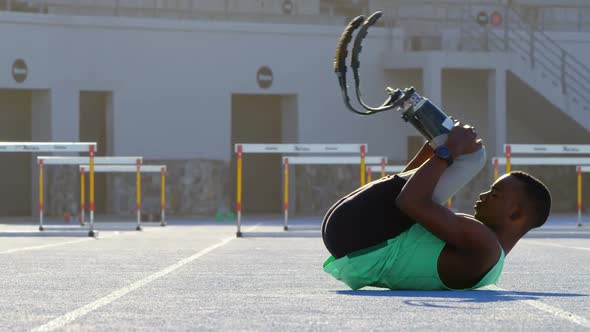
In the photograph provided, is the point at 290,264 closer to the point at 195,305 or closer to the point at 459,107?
the point at 195,305

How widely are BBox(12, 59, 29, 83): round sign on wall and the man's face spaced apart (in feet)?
87.4

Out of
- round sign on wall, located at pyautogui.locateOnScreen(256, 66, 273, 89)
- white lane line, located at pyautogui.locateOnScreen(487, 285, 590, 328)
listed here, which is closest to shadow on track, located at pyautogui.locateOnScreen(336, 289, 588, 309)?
white lane line, located at pyautogui.locateOnScreen(487, 285, 590, 328)

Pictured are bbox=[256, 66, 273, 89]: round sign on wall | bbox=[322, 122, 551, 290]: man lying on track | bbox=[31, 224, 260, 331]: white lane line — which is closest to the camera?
bbox=[31, 224, 260, 331]: white lane line

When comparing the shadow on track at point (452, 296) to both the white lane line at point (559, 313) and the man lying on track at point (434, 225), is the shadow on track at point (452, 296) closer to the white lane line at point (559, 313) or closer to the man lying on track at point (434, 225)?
the man lying on track at point (434, 225)

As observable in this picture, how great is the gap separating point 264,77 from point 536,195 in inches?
1132

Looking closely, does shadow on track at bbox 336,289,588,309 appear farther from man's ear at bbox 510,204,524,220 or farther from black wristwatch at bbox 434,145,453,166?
black wristwatch at bbox 434,145,453,166

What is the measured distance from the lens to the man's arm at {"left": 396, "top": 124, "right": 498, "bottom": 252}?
9.09 metres

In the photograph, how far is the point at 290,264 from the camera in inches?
525

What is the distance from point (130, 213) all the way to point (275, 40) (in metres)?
5.17

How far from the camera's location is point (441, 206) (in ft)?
30.1

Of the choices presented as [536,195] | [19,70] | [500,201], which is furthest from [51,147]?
[536,195]

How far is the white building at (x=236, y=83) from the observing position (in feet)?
118

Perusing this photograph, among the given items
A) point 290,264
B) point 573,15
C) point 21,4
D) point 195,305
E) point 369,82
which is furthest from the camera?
point 573,15

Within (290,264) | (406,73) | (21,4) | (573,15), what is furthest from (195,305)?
(573,15)
